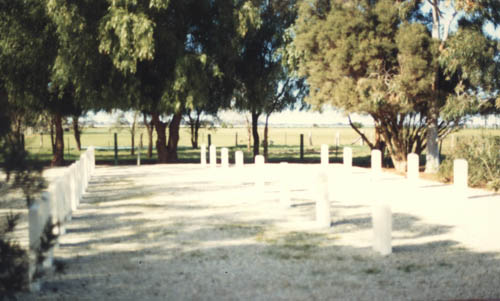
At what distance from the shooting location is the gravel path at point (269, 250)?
5109 millimetres

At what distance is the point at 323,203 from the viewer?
26.8ft

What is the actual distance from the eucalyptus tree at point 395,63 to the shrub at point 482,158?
2.10 metres

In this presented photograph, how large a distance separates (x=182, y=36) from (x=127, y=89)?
3.36 metres

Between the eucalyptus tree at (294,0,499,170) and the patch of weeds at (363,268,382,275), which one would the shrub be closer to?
the eucalyptus tree at (294,0,499,170)

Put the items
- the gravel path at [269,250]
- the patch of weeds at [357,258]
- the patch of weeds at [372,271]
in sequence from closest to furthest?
the gravel path at [269,250] < the patch of weeds at [372,271] < the patch of weeds at [357,258]

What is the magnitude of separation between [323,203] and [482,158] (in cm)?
711

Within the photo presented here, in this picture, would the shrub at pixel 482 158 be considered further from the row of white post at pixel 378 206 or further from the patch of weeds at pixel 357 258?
the patch of weeds at pixel 357 258

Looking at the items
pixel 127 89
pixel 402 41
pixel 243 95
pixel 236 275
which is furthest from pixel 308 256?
pixel 243 95

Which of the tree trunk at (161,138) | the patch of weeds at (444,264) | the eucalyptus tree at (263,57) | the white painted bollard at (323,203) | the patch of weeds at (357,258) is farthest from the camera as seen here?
the eucalyptus tree at (263,57)

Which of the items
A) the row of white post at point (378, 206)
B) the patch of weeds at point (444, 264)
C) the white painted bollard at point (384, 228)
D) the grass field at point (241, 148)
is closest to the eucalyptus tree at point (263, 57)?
the grass field at point (241, 148)

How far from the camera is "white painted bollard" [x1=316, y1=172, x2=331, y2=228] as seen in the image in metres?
8.16

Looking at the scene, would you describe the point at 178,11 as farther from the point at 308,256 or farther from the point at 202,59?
the point at 308,256

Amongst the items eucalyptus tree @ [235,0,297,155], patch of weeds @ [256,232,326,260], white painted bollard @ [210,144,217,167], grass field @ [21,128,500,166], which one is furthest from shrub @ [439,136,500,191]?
eucalyptus tree @ [235,0,297,155]

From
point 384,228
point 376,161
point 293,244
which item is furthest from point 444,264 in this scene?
point 376,161
